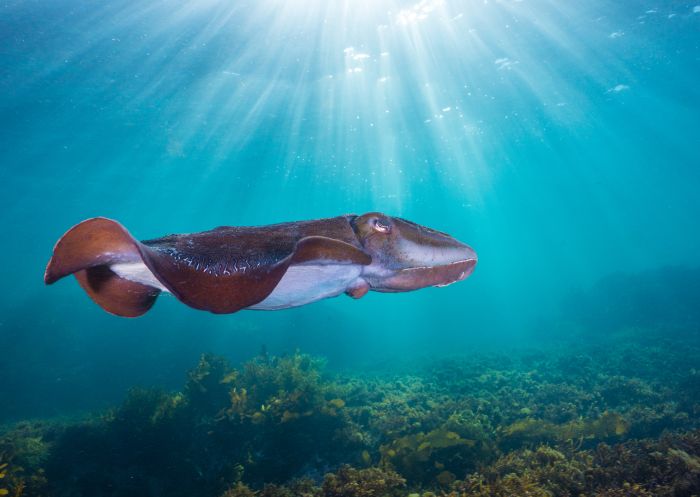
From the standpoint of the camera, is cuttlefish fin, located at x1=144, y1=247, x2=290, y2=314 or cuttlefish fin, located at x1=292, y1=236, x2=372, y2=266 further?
cuttlefish fin, located at x1=292, y1=236, x2=372, y2=266

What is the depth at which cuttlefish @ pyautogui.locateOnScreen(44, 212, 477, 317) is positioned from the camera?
1381 millimetres

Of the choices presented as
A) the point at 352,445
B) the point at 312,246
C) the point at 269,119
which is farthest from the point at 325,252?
the point at 269,119

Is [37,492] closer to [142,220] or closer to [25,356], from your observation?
[25,356]

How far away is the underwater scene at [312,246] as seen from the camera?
2.41 m

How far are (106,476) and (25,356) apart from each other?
27.5m

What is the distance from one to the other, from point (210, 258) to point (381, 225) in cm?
111

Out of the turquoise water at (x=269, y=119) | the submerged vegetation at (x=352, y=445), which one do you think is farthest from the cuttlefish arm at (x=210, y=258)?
the turquoise water at (x=269, y=119)

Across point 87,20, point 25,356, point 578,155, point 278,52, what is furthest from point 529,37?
point 25,356

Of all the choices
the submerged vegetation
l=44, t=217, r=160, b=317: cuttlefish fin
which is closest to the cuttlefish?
l=44, t=217, r=160, b=317: cuttlefish fin

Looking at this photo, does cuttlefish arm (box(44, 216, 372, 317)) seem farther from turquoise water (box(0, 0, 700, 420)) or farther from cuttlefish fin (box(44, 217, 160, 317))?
turquoise water (box(0, 0, 700, 420))

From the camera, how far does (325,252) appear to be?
5.78 feet

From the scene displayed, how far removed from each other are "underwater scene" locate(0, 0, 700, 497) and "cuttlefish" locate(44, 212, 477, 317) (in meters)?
0.02

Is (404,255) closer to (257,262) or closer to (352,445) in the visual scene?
(257,262)

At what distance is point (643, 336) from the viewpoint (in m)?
23.3
